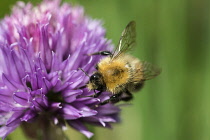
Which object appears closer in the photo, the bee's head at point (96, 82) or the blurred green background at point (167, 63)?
the bee's head at point (96, 82)

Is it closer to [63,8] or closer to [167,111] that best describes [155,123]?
[167,111]

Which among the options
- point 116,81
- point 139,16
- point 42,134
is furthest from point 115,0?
point 42,134

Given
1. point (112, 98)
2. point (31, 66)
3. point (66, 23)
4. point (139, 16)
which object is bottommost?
point (112, 98)

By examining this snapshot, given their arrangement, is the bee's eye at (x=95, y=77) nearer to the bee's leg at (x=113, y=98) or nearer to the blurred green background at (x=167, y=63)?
the bee's leg at (x=113, y=98)

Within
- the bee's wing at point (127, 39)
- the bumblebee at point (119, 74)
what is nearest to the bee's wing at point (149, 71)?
the bumblebee at point (119, 74)

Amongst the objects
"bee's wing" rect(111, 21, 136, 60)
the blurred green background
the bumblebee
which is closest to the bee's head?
the bumblebee

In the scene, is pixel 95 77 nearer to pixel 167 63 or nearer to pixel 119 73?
pixel 119 73

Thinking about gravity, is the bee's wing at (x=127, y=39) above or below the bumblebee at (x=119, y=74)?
above
